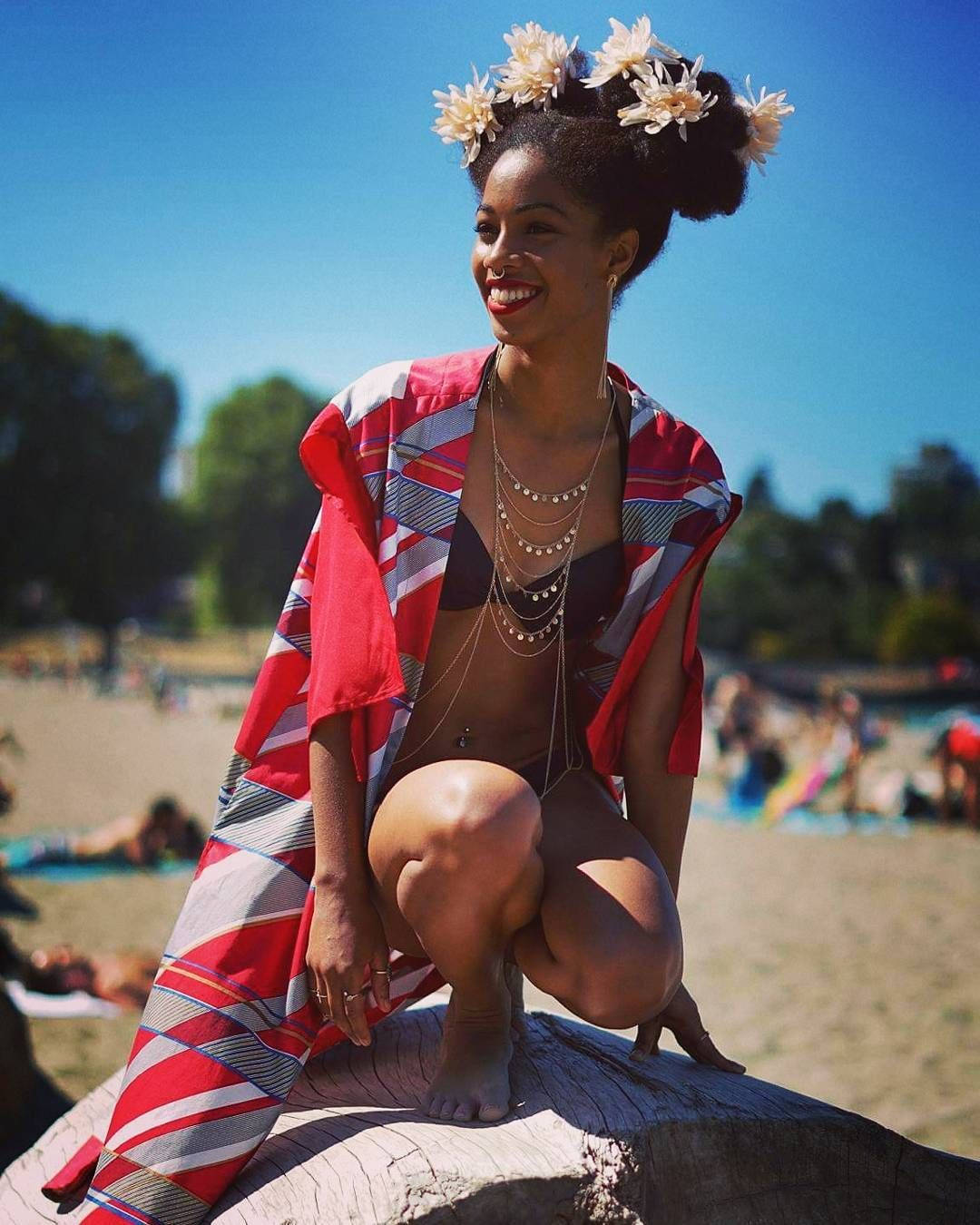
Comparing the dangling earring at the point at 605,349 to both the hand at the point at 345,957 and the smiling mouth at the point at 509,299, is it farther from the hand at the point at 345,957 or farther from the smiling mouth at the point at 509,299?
the hand at the point at 345,957

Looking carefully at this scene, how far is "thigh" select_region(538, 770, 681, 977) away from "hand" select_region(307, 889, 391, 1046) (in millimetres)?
347

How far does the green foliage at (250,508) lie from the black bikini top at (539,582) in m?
43.2

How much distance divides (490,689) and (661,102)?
128 centimetres

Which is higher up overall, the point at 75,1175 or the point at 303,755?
the point at 303,755

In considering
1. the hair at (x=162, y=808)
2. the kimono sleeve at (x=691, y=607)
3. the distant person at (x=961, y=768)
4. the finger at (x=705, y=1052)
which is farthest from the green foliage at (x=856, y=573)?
the kimono sleeve at (x=691, y=607)

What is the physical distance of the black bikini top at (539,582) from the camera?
254cm

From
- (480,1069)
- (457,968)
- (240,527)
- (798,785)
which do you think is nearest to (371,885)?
(457,968)

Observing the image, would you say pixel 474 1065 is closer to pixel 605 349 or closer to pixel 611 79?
pixel 605 349

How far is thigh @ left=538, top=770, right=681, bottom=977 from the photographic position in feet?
7.20

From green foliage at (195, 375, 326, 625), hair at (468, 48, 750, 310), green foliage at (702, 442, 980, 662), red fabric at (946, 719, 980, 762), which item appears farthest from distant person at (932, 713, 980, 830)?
green foliage at (195, 375, 326, 625)

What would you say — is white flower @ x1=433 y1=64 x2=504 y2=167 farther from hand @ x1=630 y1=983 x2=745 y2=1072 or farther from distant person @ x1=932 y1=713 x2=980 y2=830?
distant person @ x1=932 y1=713 x2=980 y2=830

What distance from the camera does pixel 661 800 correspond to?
2.63 m

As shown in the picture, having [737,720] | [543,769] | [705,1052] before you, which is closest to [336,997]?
[543,769]

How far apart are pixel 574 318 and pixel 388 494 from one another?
542 millimetres
